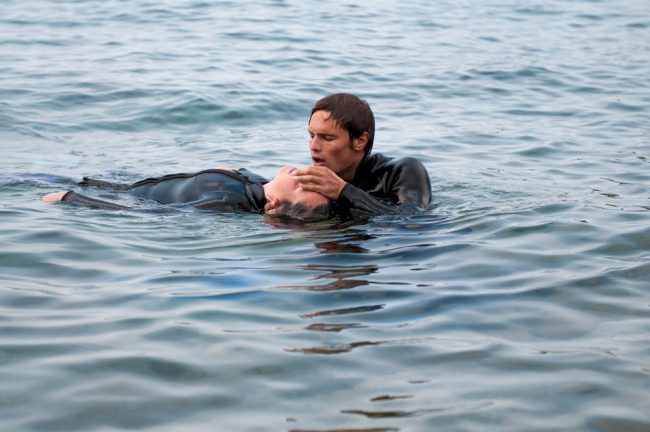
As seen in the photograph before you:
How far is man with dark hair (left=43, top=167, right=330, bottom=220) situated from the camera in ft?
24.0

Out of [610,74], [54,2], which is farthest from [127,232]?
[54,2]

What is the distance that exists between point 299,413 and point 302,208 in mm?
3543

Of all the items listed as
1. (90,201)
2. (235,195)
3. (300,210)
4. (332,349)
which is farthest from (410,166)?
(332,349)

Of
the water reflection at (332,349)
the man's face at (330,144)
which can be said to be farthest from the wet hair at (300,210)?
the water reflection at (332,349)

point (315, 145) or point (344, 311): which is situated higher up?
point (315, 145)

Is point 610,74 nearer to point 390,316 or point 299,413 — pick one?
point 390,316

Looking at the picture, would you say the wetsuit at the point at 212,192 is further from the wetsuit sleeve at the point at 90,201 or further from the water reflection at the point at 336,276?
the water reflection at the point at 336,276

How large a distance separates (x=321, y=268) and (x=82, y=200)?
2.45 metres

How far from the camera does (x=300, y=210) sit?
7.31m

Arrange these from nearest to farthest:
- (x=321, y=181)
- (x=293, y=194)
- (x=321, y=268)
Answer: (x=321, y=268) → (x=321, y=181) → (x=293, y=194)

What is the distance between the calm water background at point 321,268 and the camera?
159 inches

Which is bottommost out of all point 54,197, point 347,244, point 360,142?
point 347,244

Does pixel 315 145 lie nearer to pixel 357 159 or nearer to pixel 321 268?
pixel 357 159

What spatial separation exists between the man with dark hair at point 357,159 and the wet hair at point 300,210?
18cm
